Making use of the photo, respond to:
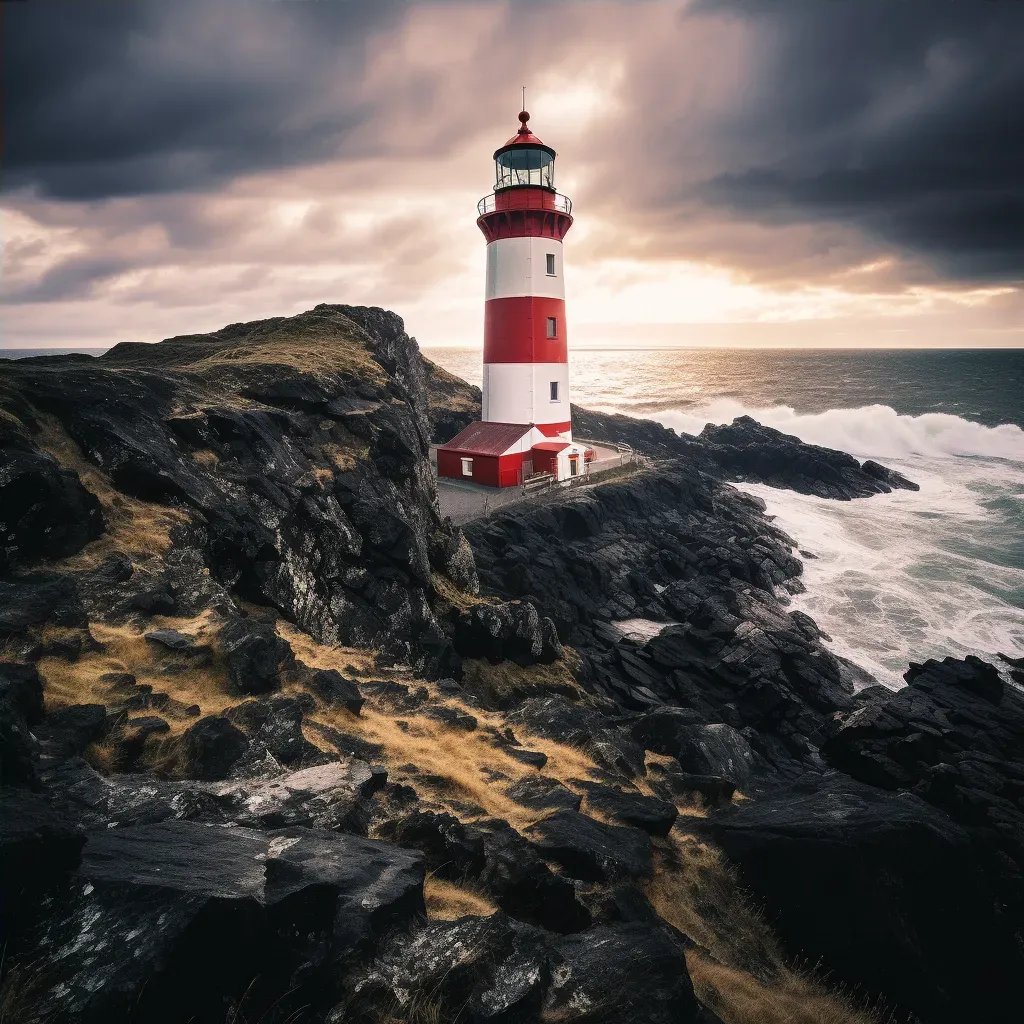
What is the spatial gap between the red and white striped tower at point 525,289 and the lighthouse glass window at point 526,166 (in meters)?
0.04

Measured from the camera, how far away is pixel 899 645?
82.7ft

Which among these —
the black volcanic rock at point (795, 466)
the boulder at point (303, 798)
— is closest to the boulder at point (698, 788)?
the boulder at point (303, 798)

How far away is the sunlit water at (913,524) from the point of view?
26453 mm

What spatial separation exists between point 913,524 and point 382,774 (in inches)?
1648

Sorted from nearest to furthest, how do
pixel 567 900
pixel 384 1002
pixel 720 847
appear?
pixel 384 1002 < pixel 567 900 < pixel 720 847

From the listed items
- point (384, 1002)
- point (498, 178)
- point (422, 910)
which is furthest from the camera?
point (498, 178)

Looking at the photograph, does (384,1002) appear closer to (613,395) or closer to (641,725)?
(641,725)

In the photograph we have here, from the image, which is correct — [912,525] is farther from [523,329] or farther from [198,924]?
[198,924]

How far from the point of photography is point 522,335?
34.3 meters

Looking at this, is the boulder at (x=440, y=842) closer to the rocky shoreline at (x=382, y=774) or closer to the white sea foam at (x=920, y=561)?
the rocky shoreline at (x=382, y=774)

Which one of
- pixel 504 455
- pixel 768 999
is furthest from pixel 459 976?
A: pixel 504 455

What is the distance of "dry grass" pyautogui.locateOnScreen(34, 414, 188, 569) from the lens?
10977mm

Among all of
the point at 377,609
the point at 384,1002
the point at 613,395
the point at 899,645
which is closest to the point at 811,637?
the point at 899,645

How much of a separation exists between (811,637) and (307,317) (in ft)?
80.5
